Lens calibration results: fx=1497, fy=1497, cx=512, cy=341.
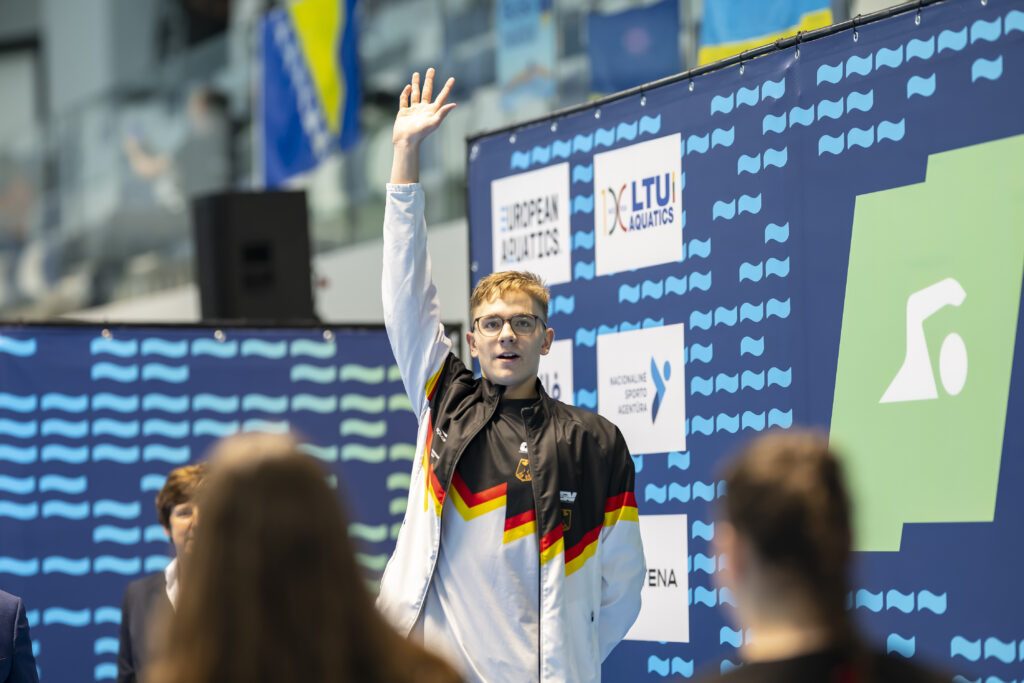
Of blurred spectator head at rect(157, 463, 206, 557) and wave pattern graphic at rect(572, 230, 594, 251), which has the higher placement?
wave pattern graphic at rect(572, 230, 594, 251)

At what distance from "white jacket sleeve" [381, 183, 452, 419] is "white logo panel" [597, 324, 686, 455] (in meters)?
0.96

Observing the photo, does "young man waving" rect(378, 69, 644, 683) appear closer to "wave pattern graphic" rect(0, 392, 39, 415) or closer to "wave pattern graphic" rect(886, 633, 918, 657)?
"wave pattern graphic" rect(886, 633, 918, 657)

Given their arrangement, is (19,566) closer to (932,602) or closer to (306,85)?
(932,602)

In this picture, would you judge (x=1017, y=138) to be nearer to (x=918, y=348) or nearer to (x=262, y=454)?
(x=918, y=348)

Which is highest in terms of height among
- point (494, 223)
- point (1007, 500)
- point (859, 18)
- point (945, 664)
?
point (859, 18)

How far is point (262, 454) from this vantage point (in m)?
1.52

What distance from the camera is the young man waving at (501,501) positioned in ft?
11.1

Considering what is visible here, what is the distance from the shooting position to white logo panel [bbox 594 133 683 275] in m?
4.38

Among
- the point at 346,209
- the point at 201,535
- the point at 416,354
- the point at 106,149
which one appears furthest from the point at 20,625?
the point at 106,149

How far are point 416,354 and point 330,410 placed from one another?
250cm

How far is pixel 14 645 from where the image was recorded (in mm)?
3215

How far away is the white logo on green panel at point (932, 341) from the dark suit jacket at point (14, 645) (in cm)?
189

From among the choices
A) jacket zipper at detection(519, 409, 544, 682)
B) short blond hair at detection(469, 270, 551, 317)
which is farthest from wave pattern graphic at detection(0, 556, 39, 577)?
jacket zipper at detection(519, 409, 544, 682)

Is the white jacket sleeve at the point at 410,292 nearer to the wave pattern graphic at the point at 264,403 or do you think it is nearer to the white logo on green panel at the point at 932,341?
the white logo on green panel at the point at 932,341
